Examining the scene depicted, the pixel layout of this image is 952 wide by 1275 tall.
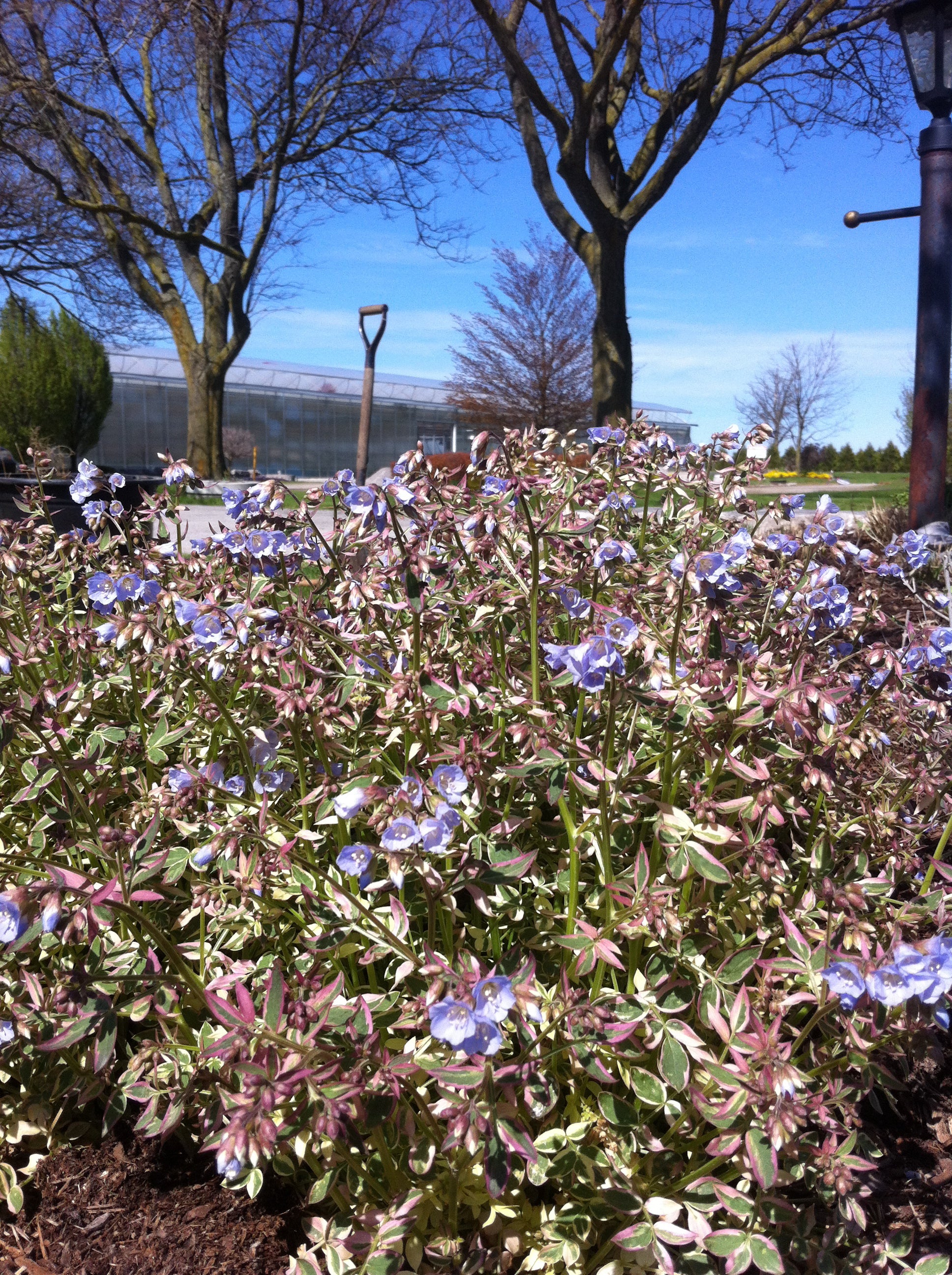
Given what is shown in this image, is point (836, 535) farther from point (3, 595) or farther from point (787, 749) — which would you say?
point (3, 595)

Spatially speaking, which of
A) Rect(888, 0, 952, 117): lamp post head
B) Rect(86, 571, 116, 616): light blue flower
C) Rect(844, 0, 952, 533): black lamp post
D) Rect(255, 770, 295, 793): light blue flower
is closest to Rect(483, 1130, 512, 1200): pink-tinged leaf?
Rect(255, 770, 295, 793): light blue flower

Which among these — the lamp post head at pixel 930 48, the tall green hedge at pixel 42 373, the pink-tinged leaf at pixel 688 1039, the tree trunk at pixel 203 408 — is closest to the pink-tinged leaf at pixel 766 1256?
the pink-tinged leaf at pixel 688 1039

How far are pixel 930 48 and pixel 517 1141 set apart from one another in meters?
7.32

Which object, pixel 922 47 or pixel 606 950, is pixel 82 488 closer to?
pixel 606 950

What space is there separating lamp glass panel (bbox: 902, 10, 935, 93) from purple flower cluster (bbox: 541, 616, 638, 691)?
6624 millimetres

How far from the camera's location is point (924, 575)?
5840 millimetres

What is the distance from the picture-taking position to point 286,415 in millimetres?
40062

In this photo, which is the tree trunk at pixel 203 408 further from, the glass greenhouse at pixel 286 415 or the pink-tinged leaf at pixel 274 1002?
the pink-tinged leaf at pixel 274 1002

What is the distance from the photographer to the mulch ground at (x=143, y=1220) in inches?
68.2

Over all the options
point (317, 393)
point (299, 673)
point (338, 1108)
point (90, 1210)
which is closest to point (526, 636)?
point (299, 673)

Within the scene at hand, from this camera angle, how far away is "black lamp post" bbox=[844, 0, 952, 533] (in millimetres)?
6309

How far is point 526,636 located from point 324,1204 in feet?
4.15

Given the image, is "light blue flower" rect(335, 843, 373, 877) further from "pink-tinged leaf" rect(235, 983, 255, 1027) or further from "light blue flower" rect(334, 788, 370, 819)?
"pink-tinged leaf" rect(235, 983, 255, 1027)

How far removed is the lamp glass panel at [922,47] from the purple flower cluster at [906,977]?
6882mm
